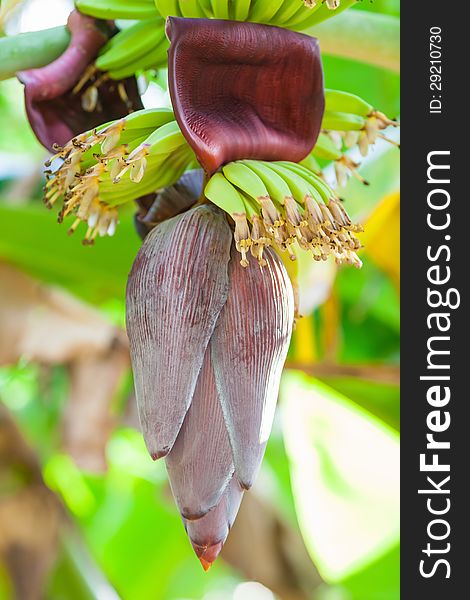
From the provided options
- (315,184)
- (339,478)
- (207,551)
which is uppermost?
(315,184)

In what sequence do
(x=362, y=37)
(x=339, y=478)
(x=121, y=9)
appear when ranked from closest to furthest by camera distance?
(x=121, y=9), (x=362, y=37), (x=339, y=478)

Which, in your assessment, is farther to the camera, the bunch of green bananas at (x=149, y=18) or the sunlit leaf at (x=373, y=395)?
the sunlit leaf at (x=373, y=395)

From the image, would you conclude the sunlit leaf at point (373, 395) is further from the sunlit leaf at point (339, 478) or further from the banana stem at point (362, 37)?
the banana stem at point (362, 37)

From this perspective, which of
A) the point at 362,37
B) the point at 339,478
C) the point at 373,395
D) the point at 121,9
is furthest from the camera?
the point at 339,478

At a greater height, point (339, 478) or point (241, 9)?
point (241, 9)

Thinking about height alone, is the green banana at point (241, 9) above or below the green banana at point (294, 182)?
above

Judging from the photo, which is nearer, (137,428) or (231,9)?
(231,9)

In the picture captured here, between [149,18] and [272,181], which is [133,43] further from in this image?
[272,181]

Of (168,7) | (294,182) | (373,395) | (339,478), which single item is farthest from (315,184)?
(339,478)

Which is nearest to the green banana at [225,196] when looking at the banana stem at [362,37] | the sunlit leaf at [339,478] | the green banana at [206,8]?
the green banana at [206,8]
